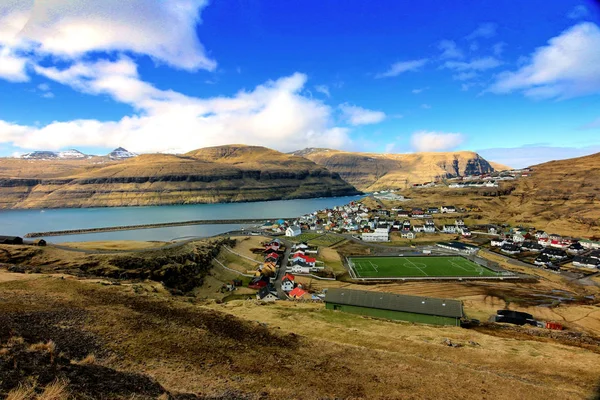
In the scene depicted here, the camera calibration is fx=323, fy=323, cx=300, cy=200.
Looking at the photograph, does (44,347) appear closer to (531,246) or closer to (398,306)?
(398,306)

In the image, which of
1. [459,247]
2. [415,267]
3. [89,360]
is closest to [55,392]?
[89,360]

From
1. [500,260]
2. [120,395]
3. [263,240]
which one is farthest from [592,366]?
[263,240]

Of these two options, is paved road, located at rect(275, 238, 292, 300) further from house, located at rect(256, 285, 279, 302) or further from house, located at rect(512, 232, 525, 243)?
house, located at rect(512, 232, 525, 243)

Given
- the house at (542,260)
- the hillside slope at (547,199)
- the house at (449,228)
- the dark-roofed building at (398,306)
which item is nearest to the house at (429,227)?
the house at (449,228)

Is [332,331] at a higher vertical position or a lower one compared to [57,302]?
lower

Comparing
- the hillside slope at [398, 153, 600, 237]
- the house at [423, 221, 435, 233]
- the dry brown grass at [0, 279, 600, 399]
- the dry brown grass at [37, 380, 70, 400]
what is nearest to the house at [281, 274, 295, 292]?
the dry brown grass at [0, 279, 600, 399]

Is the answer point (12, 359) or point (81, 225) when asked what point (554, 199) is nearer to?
point (12, 359)
